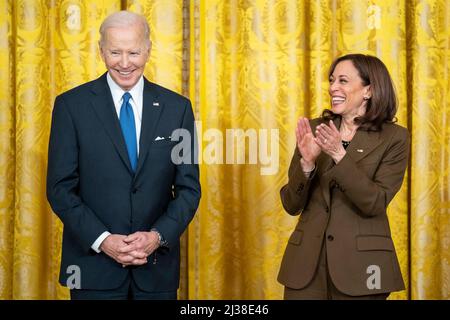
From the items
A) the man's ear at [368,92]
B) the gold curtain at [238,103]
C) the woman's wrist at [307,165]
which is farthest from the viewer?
the gold curtain at [238,103]

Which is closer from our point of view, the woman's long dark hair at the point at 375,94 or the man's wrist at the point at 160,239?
the man's wrist at the point at 160,239

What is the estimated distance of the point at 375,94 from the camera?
7.18 ft

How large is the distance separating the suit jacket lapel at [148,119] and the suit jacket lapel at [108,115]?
2.0 inches

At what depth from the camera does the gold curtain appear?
9.78 ft

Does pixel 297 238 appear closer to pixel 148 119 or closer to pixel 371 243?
pixel 371 243

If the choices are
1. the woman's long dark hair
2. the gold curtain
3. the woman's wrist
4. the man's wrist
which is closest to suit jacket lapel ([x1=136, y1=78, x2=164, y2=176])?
the man's wrist

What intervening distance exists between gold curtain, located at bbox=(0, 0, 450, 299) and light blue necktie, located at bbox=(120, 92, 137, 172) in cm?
95

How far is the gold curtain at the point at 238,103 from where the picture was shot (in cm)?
298

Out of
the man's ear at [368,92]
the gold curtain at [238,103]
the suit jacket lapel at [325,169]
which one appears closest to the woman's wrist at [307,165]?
the suit jacket lapel at [325,169]

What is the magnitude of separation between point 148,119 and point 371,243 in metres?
0.79

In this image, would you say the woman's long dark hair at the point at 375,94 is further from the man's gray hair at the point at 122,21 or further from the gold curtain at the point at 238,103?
the gold curtain at the point at 238,103

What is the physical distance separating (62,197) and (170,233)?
→ 0.34 m

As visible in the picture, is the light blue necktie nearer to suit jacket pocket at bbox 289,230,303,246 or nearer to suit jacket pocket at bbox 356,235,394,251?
suit jacket pocket at bbox 289,230,303,246
